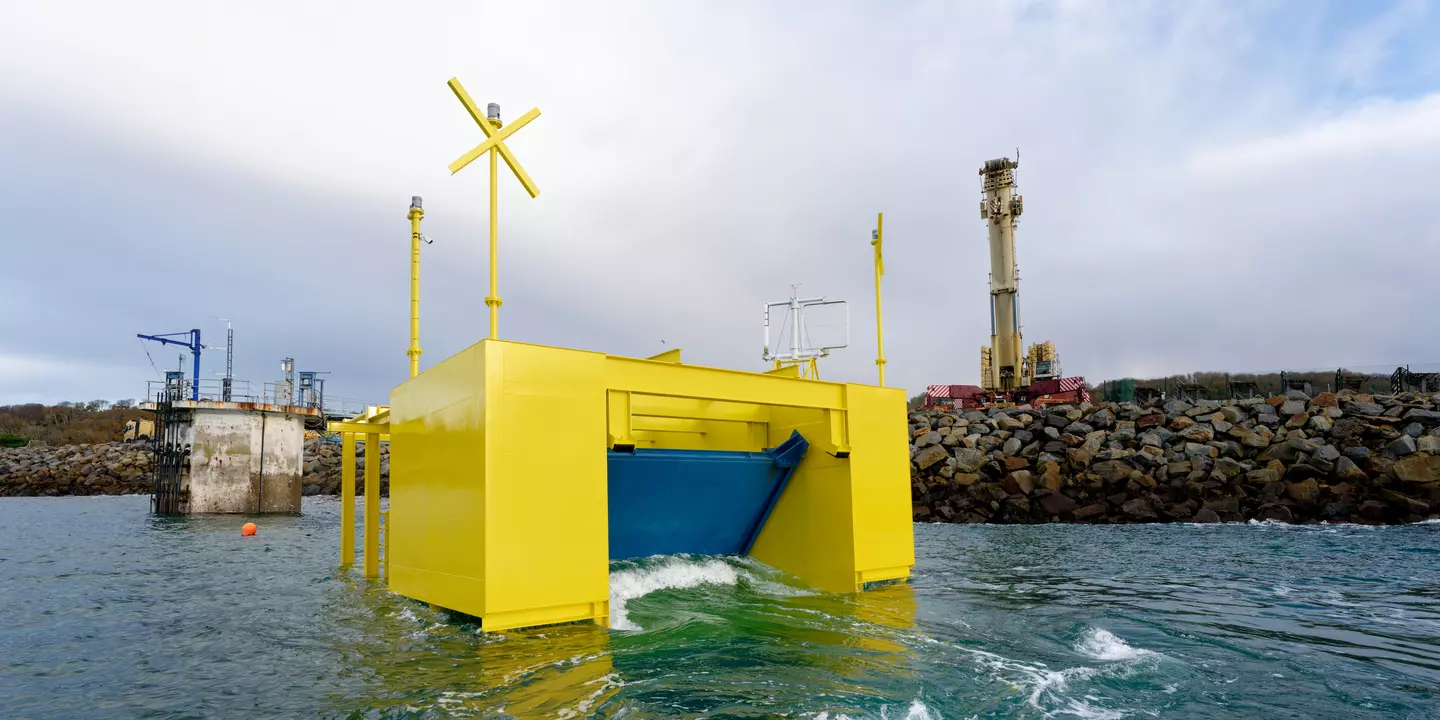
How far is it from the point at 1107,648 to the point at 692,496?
4593 millimetres

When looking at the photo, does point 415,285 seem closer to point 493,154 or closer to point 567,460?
point 493,154

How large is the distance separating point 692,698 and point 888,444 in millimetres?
5362

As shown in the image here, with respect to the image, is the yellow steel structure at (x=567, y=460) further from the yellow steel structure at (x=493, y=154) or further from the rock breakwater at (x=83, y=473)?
the rock breakwater at (x=83, y=473)

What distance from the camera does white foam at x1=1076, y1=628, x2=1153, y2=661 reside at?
6279 millimetres

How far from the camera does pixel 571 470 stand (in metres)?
6.88

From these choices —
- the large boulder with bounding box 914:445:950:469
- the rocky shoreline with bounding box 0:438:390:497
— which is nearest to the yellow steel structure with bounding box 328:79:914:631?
the large boulder with bounding box 914:445:950:469

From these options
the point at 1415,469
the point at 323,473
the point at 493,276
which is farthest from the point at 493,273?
the point at 323,473

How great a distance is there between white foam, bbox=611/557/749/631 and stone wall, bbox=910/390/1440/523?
43.3 feet

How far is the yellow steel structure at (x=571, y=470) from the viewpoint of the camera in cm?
648

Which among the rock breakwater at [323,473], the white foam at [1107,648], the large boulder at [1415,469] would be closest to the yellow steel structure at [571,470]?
the white foam at [1107,648]

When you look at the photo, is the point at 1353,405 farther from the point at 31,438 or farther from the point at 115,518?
the point at 31,438

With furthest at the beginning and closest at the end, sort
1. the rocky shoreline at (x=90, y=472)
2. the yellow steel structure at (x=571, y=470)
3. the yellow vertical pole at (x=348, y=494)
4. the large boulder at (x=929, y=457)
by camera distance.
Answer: the rocky shoreline at (x=90, y=472) → the large boulder at (x=929, y=457) → the yellow vertical pole at (x=348, y=494) → the yellow steel structure at (x=571, y=470)

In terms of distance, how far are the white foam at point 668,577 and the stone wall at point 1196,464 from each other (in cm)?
1321

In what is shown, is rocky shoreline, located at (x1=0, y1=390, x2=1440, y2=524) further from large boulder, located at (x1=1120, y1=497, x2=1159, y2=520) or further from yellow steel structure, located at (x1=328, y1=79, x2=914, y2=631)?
yellow steel structure, located at (x1=328, y1=79, x2=914, y2=631)
